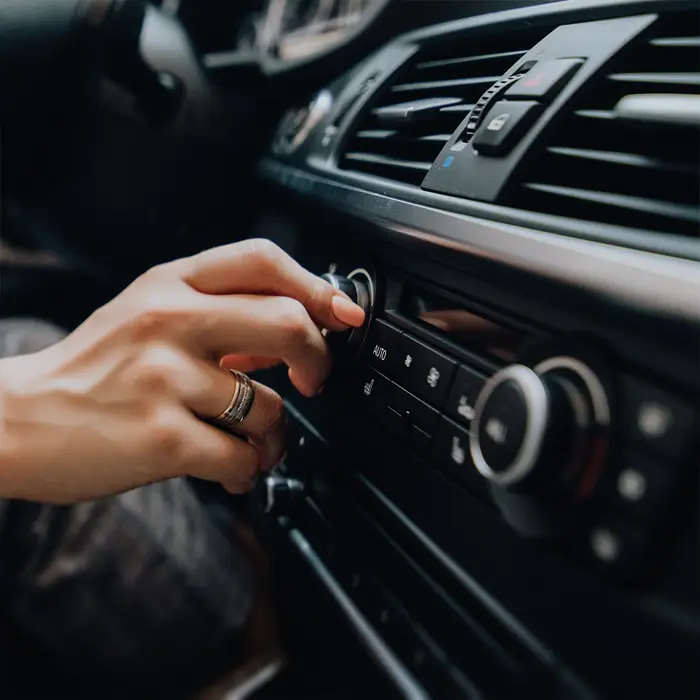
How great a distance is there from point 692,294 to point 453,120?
0.27m

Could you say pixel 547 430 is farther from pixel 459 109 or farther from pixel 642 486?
pixel 459 109

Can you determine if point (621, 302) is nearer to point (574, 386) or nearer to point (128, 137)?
point (574, 386)

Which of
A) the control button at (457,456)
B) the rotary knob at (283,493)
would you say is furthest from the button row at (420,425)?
the rotary knob at (283,493)

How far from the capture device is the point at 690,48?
368 millimetres

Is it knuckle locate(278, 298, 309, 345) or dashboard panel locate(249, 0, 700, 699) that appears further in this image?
knuckle locate(278, 298, 309, 345)

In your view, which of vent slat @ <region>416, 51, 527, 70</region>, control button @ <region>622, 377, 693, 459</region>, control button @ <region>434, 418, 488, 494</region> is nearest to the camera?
control button @ <region>622, 377, 693, 459</region>

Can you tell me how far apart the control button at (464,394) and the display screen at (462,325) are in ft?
0.05

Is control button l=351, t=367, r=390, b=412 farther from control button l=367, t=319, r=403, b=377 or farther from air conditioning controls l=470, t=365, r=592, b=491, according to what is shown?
air conditioning controls l=470, t=365, r=592, b=491

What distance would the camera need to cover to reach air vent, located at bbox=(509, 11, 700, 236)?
1.07 ft

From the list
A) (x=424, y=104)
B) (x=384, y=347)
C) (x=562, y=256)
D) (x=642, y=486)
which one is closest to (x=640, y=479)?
(x=642, y=486)

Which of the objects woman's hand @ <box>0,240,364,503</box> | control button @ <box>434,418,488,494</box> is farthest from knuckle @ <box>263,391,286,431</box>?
control button @ <box>434,418,488,494</box>

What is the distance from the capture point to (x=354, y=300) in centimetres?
51

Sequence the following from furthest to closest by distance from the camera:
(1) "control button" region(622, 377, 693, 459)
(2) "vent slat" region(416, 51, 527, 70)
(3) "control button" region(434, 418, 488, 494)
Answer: (2) "vent slat" region(416, 51, 527, 70) → (3) "control button" region(434, 418, 488, 494) → (1) "control button" region(622, 377, 693, 459)

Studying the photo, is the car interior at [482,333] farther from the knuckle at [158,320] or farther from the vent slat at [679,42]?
the knuckle at [158,320]
